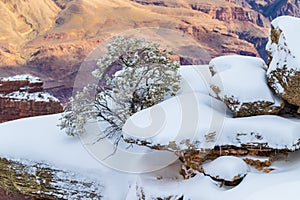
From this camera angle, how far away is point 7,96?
6574 mm

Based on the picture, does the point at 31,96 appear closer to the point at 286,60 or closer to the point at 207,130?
the point at 207,130

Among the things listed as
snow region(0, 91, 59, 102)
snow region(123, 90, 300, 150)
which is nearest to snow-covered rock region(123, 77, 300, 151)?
snow region(123, 90, 300, 150)

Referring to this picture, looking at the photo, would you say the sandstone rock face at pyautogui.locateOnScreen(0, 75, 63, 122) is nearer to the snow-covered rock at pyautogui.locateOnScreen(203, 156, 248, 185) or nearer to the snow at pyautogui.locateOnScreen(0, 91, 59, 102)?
the snow at pyautogui.locateOnScreen(0, 91, 59, 102)

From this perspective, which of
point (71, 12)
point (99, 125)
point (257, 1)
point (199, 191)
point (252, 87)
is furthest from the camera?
point (257, 1)

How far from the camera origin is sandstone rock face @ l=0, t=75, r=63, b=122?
624cm

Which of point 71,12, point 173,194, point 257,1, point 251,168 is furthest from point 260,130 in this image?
point 257,1

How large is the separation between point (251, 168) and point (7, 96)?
5.30 metres

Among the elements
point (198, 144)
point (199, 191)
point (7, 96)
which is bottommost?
point (7, 96)

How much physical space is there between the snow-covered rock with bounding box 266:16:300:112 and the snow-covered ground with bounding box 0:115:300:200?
0.43 meters

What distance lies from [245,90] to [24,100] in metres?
4.84

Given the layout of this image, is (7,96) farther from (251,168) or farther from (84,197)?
(251,168)

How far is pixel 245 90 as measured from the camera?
240cm

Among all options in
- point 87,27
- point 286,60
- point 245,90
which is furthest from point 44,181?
point 87,27

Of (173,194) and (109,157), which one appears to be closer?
(173,194)
